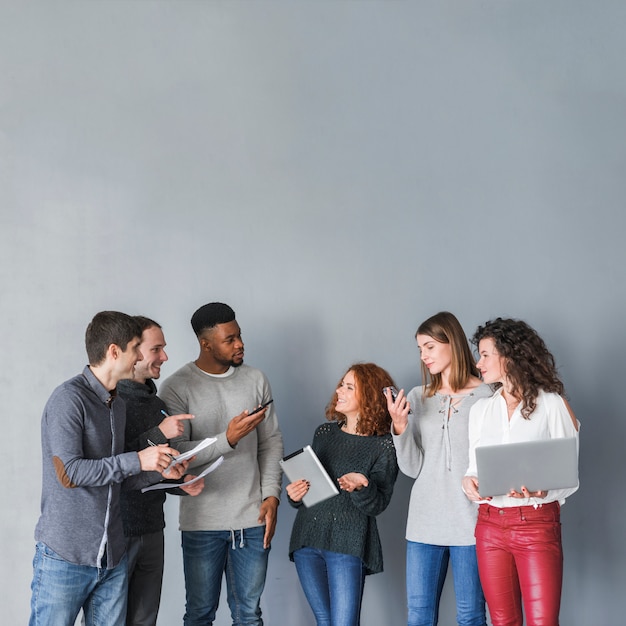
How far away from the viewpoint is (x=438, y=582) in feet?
9.84

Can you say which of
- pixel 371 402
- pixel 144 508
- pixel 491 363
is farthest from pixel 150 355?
pixel 491 363

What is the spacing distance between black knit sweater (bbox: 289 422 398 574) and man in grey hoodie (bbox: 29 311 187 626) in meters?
0.75

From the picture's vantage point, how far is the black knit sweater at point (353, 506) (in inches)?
114

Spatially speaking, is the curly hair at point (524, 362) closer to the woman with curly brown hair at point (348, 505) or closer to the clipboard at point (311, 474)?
the woman with curly brown hair at point (348, 505)

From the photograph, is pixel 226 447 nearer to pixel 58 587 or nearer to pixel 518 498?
pixel 58 587


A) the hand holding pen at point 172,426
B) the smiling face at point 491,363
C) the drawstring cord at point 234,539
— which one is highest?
the smiling face at point 491,363

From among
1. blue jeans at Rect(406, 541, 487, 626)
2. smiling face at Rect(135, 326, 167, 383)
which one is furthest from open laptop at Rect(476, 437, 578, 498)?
smiling face at Rect(135, 326, 167, 383)

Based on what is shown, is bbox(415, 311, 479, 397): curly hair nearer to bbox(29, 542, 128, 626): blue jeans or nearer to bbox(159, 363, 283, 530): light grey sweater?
bbox(159, 363, 283, 530): light grey sweater

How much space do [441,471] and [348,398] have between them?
45 cm

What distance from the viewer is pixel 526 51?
13.3 feet

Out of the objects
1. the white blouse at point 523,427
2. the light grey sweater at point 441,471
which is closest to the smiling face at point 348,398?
the light grey sweater at point 441,471

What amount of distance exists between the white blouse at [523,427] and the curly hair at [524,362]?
34 millimetres

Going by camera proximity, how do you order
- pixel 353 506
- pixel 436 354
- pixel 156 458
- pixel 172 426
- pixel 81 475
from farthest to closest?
1. pixel 436 354
2. pixel 353 506
3. pixel 172 426
4. pixel 156 458
5. pixel 81 475

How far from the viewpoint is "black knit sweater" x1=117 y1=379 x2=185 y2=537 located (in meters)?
2.74
